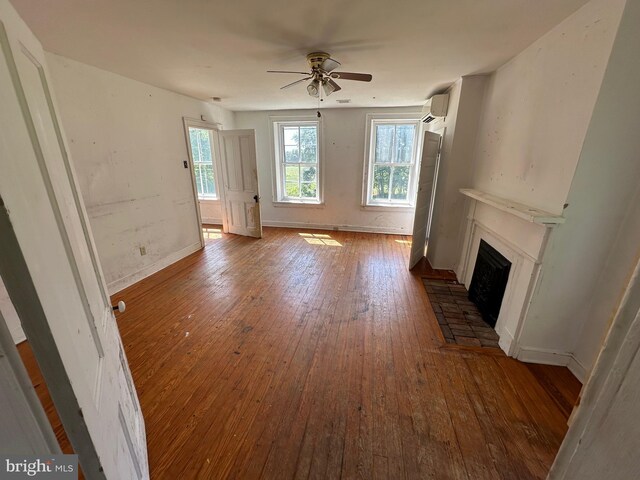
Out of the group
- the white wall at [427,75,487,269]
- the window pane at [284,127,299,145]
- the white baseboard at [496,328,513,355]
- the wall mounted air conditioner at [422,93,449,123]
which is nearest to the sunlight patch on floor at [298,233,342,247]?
the white wall at [427,75,487,269]

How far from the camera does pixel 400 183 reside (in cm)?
514

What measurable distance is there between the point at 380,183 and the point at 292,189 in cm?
190

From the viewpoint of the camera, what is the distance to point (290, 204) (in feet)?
18.4

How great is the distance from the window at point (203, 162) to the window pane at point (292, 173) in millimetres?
1575

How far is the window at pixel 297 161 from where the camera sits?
17.2 feet

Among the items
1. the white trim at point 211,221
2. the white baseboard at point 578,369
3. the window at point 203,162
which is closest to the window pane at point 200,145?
the window at point 203,162

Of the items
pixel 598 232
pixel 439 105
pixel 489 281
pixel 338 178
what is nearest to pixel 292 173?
pixel 338 178

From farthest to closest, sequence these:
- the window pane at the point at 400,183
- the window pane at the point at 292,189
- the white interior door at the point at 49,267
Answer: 1. the window pane at the point at 292,189
2. the window pane at the point at 400,183
3. the white interior door at the point at 49,267

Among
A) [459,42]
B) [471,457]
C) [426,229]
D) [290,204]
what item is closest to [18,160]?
[471,457]

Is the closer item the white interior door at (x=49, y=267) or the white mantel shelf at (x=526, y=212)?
the white interior door at (x=49, y=267)

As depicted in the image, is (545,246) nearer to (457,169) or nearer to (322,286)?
(457,169)

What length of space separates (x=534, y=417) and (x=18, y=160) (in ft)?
8.16

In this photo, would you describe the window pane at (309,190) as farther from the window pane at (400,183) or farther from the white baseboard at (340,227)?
the window pane at (400,183)

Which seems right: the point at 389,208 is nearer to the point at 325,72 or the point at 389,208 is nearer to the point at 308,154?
the point at 308,154
